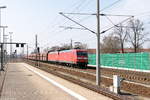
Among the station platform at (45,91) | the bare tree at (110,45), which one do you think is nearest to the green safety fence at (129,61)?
the station platform at (45,91)

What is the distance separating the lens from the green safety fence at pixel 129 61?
41525mm

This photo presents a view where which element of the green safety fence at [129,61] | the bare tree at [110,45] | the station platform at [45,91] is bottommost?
the station platform at [45,91]

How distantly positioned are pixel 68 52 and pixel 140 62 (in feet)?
59.0

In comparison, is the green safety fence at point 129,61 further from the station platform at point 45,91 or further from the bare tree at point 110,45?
the bare tree at point 110,45

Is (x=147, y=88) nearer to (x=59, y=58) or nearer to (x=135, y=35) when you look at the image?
(x=59, y=58)

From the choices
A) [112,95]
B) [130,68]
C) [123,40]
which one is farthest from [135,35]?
[112,95]

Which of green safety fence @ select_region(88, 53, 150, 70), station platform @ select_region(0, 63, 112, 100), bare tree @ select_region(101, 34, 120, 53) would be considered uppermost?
bare tree @ select_region(101, 34, 120, 53)

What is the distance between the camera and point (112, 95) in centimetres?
1612

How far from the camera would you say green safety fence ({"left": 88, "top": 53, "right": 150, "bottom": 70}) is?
136 feet

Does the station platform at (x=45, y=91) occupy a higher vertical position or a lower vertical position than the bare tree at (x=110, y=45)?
lower

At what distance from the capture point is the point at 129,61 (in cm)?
4747

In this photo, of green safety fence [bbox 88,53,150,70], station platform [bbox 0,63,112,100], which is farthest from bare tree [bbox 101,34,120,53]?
station platform [bbox 0,63,112,100]

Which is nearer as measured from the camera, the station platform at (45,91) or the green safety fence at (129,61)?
the station platform at (45,91)

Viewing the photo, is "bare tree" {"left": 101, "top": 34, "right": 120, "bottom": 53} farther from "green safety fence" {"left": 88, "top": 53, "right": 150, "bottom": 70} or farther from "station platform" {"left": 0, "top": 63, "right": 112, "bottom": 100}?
"station platform" {"left": 0, "top": 63, "right": 112, "bottom": 100}
